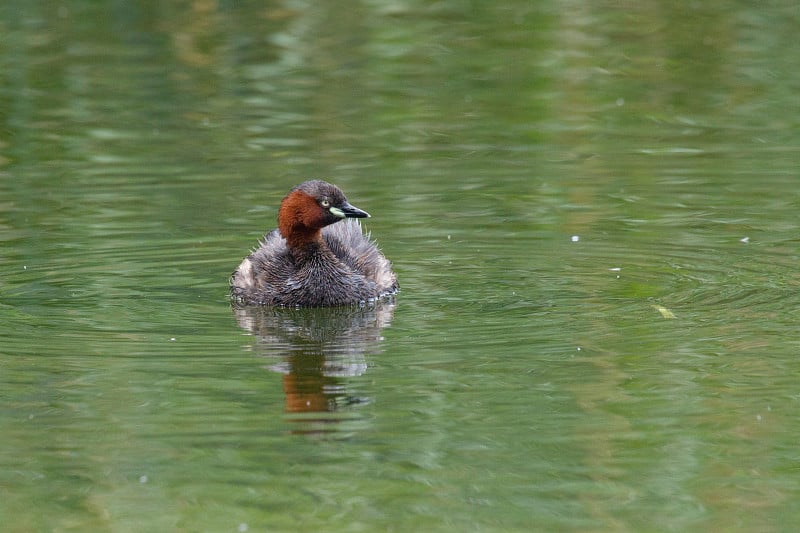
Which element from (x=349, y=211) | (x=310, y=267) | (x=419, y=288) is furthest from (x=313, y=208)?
(x=419, y=288)

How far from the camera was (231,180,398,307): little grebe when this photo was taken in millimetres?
10836

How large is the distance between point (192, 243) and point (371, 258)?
1.87m

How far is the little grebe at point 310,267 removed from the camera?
35.6 ft

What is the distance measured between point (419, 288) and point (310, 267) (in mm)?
747

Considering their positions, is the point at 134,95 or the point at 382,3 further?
the point at 382,3

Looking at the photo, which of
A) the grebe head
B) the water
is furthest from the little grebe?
the water

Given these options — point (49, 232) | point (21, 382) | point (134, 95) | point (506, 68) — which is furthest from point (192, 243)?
point (506, 68)

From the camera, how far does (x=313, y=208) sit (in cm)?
1089

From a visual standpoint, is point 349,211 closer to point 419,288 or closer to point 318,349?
point 419,288

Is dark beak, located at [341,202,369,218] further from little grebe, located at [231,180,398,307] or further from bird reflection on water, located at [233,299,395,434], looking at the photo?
bird reflection on water, located at [233,299,395,434]

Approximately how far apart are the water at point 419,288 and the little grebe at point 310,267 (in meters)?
0.19

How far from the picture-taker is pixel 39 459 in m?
7.47

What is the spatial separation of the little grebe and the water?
19 centimetres

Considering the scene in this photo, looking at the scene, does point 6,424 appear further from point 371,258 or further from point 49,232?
point 49,232
